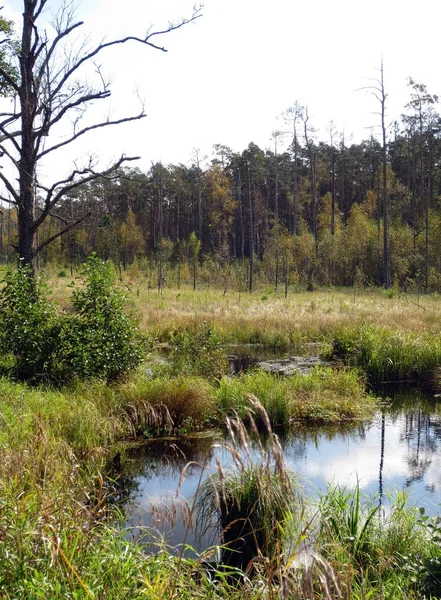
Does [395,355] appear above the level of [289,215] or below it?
below

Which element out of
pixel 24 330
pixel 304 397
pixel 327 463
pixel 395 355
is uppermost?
pixel 24 330

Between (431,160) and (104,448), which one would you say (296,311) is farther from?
(431,160)

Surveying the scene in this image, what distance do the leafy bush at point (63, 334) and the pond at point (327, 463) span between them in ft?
6.62

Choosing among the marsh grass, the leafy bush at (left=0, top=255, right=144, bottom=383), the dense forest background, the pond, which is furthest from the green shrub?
the dense forest background

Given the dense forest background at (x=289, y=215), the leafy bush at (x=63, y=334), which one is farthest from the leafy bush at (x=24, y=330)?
the dense forest background at (x=289, y=215)

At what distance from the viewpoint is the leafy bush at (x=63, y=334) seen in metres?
9.64

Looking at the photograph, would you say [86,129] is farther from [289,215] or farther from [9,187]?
[289,215]

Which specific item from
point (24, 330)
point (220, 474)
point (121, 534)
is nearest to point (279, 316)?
point (24, 330)

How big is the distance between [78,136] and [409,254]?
28665mm

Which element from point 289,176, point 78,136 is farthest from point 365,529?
point 289,176

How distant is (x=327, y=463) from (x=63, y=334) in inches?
187

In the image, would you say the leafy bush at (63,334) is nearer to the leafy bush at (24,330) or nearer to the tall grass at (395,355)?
the leafy bush at (24,330)

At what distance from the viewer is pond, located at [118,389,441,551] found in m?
6.57

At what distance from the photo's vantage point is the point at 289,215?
54.1m
